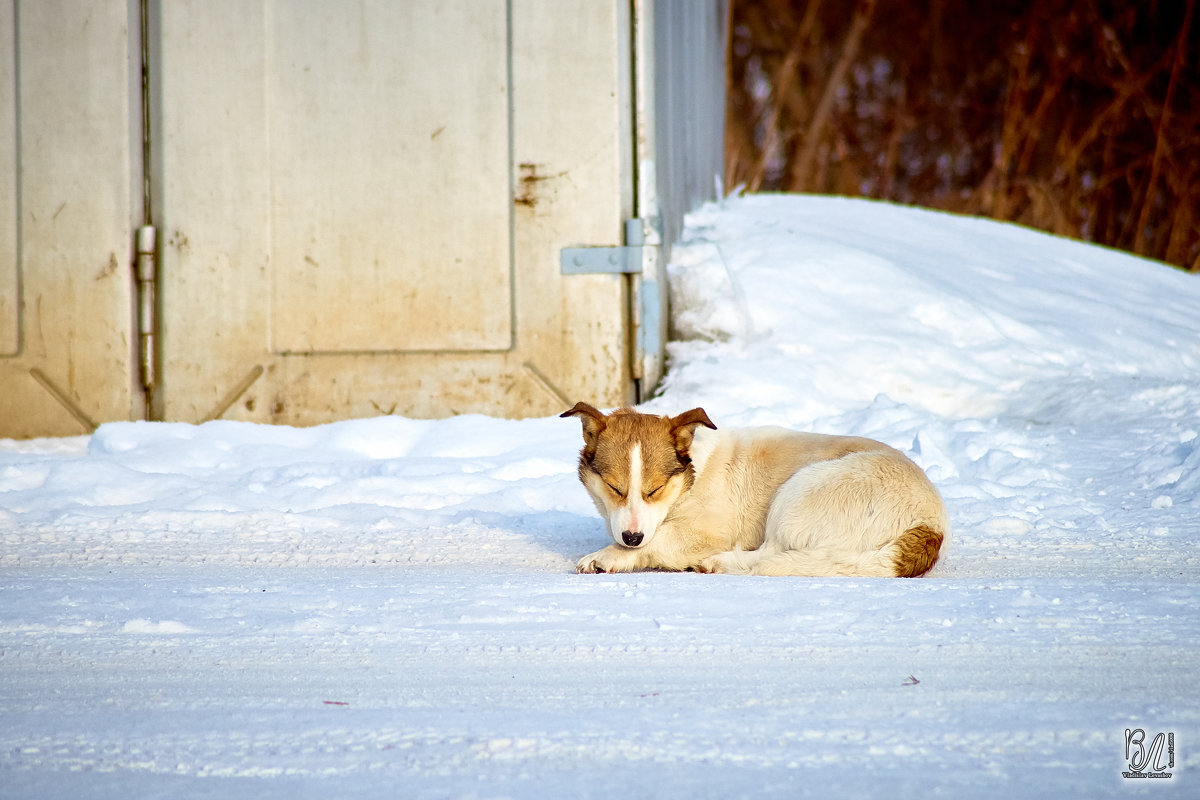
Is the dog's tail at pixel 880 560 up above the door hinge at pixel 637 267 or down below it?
below

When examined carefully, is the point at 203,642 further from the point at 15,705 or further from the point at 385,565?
the point at 385,565

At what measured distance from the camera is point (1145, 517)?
4.02 metres

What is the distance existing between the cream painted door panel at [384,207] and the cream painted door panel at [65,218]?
261 mm

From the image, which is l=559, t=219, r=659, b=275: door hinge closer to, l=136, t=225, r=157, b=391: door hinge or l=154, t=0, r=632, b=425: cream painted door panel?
l=154, t=0, r=632, b=425: cream painted door panel

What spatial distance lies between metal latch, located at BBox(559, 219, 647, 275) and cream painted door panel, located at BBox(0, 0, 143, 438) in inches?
98.6

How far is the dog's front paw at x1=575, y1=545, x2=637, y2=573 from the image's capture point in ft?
11.1

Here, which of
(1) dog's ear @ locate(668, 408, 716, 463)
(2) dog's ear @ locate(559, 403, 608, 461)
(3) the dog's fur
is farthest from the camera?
(2) dog's ear @ locate(559, 403, 608, 461)

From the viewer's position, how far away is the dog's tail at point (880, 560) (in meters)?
3.11

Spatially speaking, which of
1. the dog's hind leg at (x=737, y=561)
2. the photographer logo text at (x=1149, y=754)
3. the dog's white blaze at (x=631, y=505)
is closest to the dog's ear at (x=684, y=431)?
the dog's white blaze at (x=631, y=505)

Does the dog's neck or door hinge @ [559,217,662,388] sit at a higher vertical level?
door hinge @ [559,217,662,388]

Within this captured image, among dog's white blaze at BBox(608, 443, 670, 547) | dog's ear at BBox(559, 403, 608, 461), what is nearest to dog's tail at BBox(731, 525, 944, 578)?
dog's white blaze at BBox(608, 443, 670, 547)

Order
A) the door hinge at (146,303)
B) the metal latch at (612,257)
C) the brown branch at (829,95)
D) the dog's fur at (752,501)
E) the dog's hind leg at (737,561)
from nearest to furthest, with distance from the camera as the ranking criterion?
the dog's fur at (752,501)
the dog's hind leg at (737,561)
the metal latch at (612,257)
the door hinge at (146,303)
the brown branch at (829,95)

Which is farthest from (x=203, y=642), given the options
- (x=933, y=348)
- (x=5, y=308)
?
(x=933, y=348)

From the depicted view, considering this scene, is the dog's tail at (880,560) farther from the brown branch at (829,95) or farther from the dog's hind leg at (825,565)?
the brown branch at (829,95)
